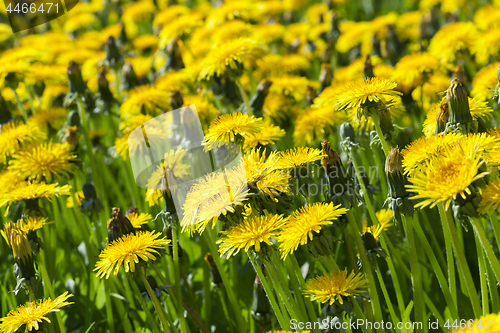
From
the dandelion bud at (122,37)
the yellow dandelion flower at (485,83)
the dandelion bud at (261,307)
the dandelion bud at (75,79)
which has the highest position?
the dandelion bud at (122,37)

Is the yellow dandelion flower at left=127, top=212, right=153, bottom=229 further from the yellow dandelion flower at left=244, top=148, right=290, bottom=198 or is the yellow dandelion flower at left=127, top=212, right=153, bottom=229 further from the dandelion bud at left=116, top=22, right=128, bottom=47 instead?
the dandelion bud at left=116, top=22, right=128, bottom=47

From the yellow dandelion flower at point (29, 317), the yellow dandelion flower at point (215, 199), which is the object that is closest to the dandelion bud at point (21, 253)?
the yellow dandelion flower at point (29, 317)

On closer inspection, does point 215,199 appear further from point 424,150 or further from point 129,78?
point 129,78

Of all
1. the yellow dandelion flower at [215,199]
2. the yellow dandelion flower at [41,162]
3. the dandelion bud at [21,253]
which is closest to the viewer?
the yellow dandelion flower at [215,199]

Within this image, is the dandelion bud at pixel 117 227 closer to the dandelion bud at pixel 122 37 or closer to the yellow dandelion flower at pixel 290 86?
the yellow dandelion flower at pixel 290 86

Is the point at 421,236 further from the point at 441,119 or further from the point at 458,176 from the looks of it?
the point at 458,176

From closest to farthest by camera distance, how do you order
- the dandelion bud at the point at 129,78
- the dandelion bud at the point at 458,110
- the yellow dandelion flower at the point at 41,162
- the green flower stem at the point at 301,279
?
the dandelion bud at the point at 458,110
the green flower stem at the point at 301,279
the yellow dandelion flower at the point at 41,162
the dandelion bud at the point at 129,78

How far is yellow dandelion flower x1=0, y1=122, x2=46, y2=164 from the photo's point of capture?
2832mm

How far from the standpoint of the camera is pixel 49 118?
357 centimetres

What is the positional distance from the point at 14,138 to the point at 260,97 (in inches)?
59.3

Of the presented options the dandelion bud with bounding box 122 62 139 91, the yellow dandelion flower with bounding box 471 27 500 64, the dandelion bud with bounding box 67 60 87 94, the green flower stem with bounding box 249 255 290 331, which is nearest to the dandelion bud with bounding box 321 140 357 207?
the green flower stem with bounding box 249 255 290 331

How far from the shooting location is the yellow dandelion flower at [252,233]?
160cm

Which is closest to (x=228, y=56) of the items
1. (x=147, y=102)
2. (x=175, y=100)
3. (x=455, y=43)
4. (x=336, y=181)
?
(x=175, y=100)

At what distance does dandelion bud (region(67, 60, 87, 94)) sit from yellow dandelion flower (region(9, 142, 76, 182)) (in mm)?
718
